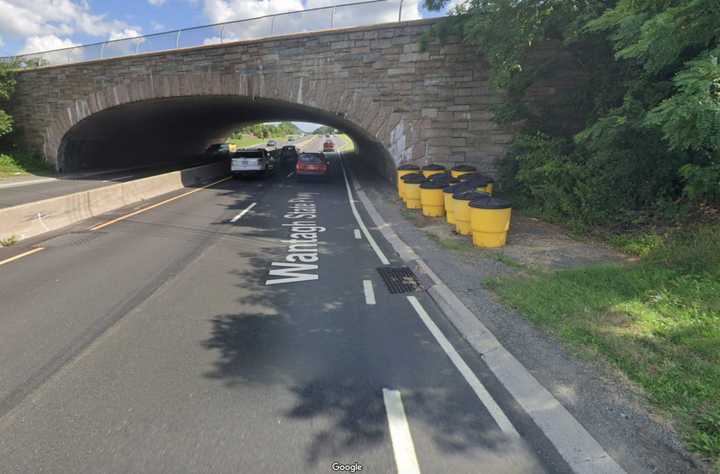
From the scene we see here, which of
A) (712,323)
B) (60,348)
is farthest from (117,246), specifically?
(712,323)

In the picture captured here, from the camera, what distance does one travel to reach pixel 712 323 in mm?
4688

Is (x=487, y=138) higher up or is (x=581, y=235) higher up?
(x=487, y=138)

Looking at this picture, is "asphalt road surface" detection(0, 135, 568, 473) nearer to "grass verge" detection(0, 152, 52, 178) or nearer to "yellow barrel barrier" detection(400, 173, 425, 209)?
"yellow barrel barrier" detection(400, 173, 425, 209)

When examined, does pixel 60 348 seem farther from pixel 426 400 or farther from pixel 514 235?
pixel 514 235

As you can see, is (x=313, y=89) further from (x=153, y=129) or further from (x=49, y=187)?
(x=153, y=129)

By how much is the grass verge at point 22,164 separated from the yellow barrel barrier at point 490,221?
88.7 feet

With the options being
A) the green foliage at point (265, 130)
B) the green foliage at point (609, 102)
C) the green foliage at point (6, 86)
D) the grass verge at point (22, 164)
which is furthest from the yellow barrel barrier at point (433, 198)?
the green foliage at point (265, 130)

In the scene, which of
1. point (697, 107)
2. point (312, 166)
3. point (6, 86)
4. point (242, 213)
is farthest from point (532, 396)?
point (6, 86)

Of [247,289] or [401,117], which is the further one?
[401,117]

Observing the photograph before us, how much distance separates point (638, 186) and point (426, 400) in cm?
837

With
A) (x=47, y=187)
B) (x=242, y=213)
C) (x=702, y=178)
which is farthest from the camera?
(x=47, y=187)

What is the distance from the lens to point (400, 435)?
10.8ft

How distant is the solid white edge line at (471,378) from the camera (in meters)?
3.46

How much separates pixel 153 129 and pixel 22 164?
30.7 feet
